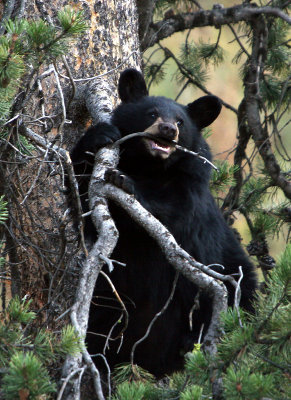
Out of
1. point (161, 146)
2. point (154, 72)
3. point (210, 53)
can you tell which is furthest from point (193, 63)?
point (161, 146)

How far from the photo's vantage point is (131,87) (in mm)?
3898

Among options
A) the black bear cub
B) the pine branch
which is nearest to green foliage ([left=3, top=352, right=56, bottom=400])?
the black bear cub

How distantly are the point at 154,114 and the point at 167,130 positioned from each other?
36 cm

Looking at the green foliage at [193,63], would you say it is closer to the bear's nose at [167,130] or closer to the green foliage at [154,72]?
the green foliage at [154,72]

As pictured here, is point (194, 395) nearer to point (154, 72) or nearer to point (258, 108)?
point (258, 108)

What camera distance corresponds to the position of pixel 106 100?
12.4 feet

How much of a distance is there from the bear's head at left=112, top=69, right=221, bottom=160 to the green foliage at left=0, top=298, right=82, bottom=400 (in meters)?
1.67

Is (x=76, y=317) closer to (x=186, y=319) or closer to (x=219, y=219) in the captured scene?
(x=186, y=319)

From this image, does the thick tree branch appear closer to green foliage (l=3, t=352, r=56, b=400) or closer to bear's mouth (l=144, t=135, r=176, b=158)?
bear's mouth (l=144, t=135, r=176, b=158)

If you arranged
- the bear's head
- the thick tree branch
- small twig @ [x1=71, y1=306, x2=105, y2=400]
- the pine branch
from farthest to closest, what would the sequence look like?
the thick tree branch
the pine branch
the bear's head
small twig @ [x1=71, y1=306, x2=105, y2=400]

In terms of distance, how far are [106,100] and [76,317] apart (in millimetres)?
1848

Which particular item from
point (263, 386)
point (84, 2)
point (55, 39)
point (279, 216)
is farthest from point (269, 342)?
point (84, 2)

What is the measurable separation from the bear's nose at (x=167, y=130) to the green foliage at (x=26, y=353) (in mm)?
1587

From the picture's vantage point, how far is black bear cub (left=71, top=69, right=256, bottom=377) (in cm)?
349
